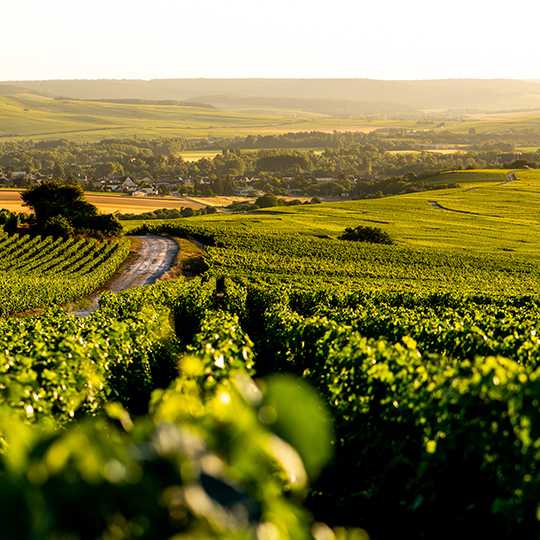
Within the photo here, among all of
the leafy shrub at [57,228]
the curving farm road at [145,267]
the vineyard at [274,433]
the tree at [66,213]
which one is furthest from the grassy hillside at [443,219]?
the vineyard at [274,433]

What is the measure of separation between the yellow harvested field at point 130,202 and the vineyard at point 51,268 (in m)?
39.5

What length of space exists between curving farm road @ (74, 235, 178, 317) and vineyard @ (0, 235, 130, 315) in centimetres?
105

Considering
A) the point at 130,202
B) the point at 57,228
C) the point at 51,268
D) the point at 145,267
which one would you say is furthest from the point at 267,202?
the point at 51,268

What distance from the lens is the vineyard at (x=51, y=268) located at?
145ft

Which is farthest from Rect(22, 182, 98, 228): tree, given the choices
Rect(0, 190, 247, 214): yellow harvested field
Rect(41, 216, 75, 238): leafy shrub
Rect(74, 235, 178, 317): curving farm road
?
Rect(0, 190, 247, 214): yellow harvested field

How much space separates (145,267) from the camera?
63.1m

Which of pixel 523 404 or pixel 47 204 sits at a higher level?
pixel 523 404

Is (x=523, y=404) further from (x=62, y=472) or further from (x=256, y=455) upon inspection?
(x=62, y=472)

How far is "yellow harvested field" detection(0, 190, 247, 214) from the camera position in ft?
387

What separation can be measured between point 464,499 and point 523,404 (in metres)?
1.18

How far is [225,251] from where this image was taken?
66.6 metres

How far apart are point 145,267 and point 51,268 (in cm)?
845

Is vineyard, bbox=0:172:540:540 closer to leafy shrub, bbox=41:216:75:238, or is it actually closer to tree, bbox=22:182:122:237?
leafy shrub, bbox=41:216:75:238

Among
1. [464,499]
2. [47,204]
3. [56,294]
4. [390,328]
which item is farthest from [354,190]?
[464,499]
